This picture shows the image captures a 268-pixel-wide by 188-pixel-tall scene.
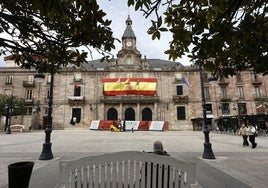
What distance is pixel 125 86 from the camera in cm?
2872

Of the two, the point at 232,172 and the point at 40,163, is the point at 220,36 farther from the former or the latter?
the point at 40,163

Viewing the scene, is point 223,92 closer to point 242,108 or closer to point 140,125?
point 242,108

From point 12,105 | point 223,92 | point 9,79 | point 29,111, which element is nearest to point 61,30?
point 12,105

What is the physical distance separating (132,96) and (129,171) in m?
28.9

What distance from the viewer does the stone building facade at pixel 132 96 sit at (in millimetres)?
30625

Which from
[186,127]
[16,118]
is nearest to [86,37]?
[186,127]

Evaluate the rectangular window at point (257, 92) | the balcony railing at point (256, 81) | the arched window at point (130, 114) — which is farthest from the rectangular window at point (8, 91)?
the rectangular window at point (257, 92)

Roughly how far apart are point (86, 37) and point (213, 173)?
15.5ft

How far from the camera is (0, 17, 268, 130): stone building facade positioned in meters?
30.6

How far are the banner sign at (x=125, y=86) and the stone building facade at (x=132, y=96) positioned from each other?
17cm

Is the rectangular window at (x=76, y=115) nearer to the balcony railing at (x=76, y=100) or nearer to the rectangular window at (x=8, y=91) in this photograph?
the balcony railing at (x=76, y=100)

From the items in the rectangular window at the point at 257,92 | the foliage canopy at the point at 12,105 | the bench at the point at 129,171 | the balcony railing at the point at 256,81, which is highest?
the balcony railing at the point at 256,81

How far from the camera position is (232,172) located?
513cm

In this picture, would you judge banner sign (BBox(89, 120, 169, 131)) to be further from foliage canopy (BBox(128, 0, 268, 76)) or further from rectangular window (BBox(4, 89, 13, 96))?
foliage canopy (BBox(128, 0, 268, 76))
